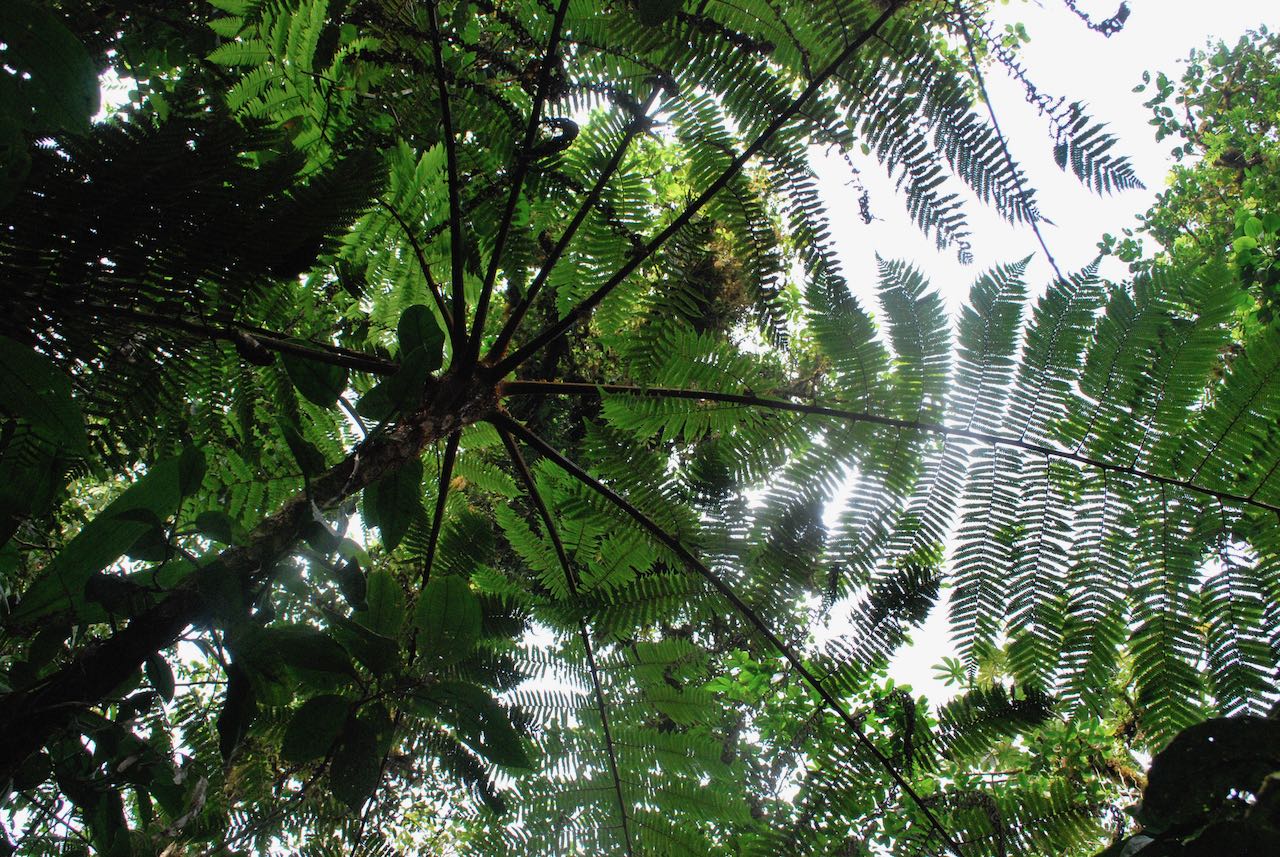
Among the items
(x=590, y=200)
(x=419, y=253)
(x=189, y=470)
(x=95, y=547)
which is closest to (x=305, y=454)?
(x=189, y=470)

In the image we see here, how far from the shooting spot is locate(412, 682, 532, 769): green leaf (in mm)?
857

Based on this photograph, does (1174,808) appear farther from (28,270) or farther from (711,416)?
(28,270)

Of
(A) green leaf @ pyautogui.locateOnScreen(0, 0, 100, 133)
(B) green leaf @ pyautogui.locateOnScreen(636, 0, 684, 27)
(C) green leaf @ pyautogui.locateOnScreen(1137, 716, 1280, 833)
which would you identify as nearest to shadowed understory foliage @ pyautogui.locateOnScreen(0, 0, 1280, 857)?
(B) green leaf @ pyautogui.locateOnScreen(636, 0, 684, 27)

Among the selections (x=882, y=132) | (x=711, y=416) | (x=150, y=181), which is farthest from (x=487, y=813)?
(x=882, y=132)

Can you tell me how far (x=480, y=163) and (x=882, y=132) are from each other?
871 millimetres

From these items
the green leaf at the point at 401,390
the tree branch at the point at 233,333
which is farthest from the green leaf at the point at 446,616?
the tree branch at the point at 233,333

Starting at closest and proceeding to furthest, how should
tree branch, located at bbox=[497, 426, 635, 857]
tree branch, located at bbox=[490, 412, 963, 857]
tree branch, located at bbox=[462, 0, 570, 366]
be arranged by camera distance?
tree branch, located at bbox=[462, 0, 570, 366]
tree branch, located at bbox=[490, 412, 963, 857]
tree branch, located at bbox=[497, 426, 635, 857]

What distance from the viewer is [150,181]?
0.85 meters

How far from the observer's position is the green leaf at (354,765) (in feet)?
2.81

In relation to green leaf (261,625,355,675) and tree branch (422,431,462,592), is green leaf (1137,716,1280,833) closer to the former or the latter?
green leaf (261,625,355,675)

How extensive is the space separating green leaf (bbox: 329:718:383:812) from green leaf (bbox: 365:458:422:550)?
0.78 ft

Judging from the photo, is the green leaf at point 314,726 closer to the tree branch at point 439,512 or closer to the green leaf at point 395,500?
the green leaf at point 395,500

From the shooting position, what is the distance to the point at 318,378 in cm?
96

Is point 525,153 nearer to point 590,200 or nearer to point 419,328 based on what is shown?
point 590,200
